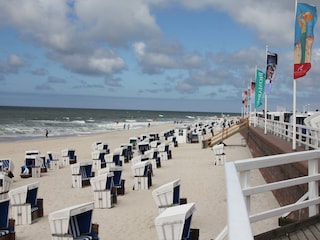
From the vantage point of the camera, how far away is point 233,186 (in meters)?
3.25

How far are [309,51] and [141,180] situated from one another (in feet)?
21.9

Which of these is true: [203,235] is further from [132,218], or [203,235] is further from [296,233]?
[296,233]

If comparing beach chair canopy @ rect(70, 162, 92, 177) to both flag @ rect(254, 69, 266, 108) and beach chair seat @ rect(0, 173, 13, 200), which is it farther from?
flag @ rect(254, 69, 266, 108)

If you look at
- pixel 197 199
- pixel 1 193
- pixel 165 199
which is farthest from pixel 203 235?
pixel 1 193

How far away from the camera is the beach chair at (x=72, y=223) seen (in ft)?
23.4

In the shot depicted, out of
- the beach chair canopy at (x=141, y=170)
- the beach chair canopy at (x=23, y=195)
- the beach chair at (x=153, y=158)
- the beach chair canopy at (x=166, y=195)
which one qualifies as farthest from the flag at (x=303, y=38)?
the beach chair at (x=153, y=158)

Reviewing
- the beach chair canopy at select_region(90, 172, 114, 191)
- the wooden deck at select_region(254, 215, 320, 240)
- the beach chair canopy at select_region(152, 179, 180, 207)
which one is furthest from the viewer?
the beach chair canopy at select_region(90, 172, 114, 191)

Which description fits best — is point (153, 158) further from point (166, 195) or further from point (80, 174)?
point (166, 195)

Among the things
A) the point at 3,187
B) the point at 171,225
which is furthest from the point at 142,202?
the point at 171,225

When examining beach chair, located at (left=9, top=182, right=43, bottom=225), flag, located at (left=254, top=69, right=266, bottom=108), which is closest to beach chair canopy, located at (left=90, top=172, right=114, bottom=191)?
beach chair, located at (left=9, top=182, right=43, bottom=225)

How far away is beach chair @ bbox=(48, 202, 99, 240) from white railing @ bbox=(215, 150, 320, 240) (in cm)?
306

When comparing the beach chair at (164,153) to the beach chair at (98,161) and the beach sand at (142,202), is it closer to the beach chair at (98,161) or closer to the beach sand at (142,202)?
the beach sand at (142,202)

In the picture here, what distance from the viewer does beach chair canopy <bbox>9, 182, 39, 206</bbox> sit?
386 inches

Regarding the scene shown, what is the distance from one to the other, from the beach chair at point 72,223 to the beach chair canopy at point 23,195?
2.82m
